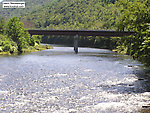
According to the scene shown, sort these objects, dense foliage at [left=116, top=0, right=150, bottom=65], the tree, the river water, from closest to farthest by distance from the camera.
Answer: the river water
dense foliage at [left=116, top=0, right=150, bottom=65]
the tree

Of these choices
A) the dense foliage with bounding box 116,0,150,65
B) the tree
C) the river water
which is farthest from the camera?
the tree

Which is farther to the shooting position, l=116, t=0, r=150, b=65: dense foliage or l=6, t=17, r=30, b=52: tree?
l=6, t=17, r=30, b=52: tree

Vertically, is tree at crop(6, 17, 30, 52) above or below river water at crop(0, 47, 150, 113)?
above

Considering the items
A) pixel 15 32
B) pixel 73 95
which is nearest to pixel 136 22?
pixel 73 95

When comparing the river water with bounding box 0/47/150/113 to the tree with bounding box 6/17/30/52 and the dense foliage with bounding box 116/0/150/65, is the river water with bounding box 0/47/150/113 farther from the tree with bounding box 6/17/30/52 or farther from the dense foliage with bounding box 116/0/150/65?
the tree with bounding box 6/17/30/52

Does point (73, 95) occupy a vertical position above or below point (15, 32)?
below

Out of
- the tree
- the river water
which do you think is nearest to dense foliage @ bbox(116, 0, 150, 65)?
the river water

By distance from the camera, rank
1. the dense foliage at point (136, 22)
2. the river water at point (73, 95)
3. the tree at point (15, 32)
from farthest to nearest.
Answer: the tree at point (15, 32), the dense foliage at point (136, 22), the river water at point (73, 95)

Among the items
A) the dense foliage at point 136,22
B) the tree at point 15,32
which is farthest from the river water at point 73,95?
the tree at point 15,32

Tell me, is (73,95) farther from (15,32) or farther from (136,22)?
(15,32)

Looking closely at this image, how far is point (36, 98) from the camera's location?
3186 cm

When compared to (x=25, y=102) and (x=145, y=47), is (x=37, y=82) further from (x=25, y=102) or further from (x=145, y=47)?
(x=145, y=47)

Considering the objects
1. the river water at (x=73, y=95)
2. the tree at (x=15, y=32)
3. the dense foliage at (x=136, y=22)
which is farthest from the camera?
the tree at (x=15, y=32)

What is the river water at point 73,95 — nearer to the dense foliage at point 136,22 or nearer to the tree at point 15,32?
the dense foliage at point 136,22
